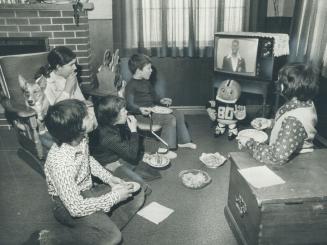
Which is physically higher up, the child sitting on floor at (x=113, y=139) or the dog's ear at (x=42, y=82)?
the dog's ear at (x=42, y=82)

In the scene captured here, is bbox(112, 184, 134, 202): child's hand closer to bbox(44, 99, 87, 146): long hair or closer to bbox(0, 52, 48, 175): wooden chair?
bbox(44, 99, 87, 146): long hair

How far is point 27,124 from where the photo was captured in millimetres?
3055

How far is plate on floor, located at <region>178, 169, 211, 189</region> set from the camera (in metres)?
2.95

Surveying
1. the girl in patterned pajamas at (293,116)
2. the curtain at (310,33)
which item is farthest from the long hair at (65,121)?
the curtain at (310,33)

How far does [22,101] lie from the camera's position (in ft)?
11.0

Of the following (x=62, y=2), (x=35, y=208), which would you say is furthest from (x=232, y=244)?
(x=62, y=2)

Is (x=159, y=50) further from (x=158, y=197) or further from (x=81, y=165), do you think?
(x=81, y=165)

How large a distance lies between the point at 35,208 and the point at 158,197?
3.38 ft

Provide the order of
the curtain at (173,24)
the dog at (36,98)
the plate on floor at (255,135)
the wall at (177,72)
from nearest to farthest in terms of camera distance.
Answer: the plate on floor at (255,135) < the dog at (36,98) < the curtain at (173,24) < the wall at (177,72)

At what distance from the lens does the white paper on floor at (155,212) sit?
8.46 feet

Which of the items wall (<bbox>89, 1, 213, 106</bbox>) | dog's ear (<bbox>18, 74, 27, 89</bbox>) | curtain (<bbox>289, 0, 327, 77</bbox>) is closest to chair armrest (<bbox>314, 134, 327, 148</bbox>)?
curtain (<bbox>289, 0, 327, 77</bbox>)

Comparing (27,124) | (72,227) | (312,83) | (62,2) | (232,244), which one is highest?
(62,2)

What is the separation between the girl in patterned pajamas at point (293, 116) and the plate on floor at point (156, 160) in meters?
1.21

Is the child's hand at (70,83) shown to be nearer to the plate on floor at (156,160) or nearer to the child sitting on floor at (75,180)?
the plate on floor at (156,160)
